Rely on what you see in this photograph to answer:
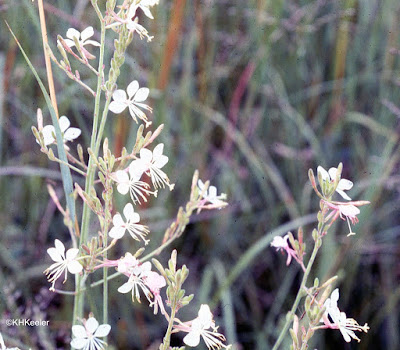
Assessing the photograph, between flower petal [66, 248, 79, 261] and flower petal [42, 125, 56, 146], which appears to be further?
flower petal [42, 125, 56, 146]

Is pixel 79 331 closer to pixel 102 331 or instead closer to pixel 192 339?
pixel 102 331

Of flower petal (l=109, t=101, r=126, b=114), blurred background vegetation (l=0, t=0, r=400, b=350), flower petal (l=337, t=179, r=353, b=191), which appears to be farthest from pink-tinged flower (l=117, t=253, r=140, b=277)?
blurred background vegetation (l=0, t=0, r=400, b=350)

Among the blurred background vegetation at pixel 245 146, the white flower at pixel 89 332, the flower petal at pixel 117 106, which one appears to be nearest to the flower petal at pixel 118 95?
the flower petal at pixel 117 106

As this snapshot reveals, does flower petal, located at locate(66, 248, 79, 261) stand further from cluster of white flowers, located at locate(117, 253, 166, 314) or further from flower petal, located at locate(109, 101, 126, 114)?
flower petal, located at locate(109, 101, 126, 114)

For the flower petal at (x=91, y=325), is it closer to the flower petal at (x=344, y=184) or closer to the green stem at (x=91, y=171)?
the green stem at (x=91, y=171)

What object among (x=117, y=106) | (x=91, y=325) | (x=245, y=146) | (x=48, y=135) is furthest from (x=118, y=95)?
(x=245, y=146)

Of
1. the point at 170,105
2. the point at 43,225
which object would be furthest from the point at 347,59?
the point at 43,225

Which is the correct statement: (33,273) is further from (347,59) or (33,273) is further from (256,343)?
(347,59)

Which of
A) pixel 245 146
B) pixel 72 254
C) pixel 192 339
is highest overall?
pixel 245 146
